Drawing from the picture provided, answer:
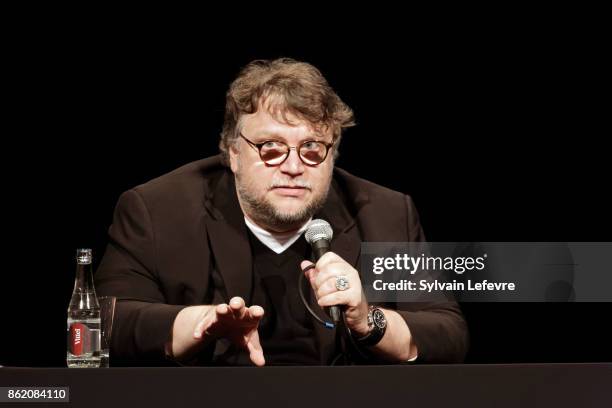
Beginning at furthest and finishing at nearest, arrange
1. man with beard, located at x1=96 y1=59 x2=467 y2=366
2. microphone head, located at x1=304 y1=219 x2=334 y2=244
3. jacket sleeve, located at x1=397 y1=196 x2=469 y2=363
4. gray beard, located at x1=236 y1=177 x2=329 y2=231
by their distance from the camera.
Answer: gray beard, located at x1=236 y1=177 x2=329 y2=231
man with beard, located at x1=96 y1=59 x2=467 y2=366
jacket sleeve, located at x1=397 y1=196 x2=469 y2=363
microphone head, located at x1=304 y1=219 x2=334 y2=244

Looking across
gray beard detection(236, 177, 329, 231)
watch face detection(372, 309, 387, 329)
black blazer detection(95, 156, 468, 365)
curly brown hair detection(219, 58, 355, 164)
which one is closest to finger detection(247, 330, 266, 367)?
watch face detection(372, 309, 387, 329)

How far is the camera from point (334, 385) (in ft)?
5.38

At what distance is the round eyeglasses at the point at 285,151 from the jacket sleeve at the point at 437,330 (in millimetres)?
545

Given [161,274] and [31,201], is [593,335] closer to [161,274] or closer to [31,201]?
[161,274]

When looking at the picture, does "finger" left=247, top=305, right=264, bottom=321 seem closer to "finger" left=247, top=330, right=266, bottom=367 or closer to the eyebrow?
"finger" left=247, top=330, right=266, bottom=367

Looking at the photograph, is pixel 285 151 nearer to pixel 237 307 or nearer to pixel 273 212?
pixel 273 212

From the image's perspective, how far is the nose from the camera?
8.67ft

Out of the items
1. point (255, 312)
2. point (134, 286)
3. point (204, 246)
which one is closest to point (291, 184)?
point (204, 246)

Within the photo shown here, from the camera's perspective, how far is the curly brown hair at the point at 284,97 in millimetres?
2680

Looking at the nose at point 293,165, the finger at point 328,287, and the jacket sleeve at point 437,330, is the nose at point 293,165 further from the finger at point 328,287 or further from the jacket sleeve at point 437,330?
the finger at point 328,287

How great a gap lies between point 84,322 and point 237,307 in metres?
0.43

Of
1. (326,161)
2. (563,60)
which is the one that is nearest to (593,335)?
(563,60)

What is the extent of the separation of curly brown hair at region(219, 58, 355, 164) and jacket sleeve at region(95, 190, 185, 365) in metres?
0.40
